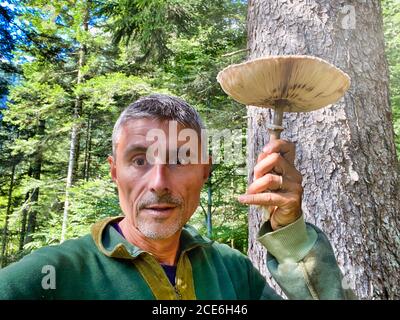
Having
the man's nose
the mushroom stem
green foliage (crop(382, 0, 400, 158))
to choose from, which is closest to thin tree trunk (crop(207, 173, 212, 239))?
green foliage (crop(382, 0, 400, 158))

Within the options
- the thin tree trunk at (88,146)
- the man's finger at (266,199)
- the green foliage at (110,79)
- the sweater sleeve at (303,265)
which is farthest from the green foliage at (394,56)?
the thin tree trunk at (88,146)

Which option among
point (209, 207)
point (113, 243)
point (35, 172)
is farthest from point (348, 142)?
point (35, 172)

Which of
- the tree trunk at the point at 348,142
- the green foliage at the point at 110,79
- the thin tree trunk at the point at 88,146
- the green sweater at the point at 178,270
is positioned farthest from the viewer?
the thin tree trunk at the point at 88,146

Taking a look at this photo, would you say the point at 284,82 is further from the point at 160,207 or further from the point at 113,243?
the point at 113,243

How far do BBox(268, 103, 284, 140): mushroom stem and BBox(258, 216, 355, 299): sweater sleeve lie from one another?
0.31 m

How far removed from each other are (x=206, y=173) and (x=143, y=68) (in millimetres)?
8006

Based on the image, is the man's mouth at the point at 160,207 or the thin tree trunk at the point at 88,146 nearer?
the man's mouth at the point at 160,207

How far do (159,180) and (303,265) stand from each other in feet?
1.87

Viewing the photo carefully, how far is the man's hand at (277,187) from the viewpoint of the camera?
46.5 inches

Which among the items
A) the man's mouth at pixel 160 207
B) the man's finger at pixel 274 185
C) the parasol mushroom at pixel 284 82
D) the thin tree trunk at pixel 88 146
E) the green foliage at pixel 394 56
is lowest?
the man's mouth at pixel 160 207

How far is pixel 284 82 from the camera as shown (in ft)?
4.16

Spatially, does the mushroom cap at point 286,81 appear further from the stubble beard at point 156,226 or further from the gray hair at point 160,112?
the stubble beard at point 156,226

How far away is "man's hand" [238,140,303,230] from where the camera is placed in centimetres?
118
